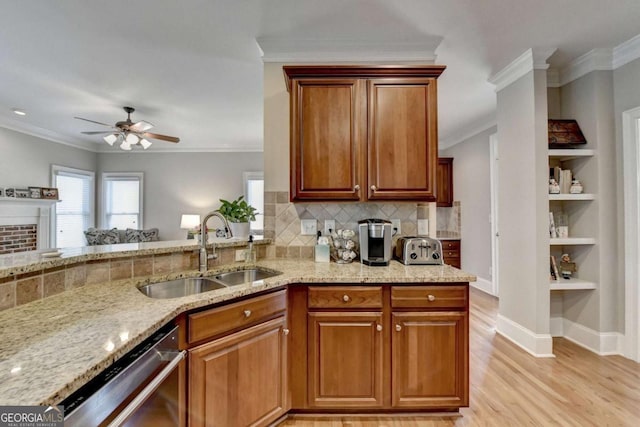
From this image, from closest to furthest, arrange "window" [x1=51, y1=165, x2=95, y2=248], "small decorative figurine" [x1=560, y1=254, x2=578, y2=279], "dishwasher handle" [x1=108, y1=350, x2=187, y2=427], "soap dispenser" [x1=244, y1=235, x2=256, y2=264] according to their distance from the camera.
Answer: "dishwasher handle" [x1=108, y1=350, x2=187, y2=427] → "soap dispenser" [x1=244, y1=235, x2=256, y2=264] → "small decorative figurine" [x1=560, y1=254, x2=578, y2=279] → "window" [x1=51, y1=165, x2=95, y2=248]

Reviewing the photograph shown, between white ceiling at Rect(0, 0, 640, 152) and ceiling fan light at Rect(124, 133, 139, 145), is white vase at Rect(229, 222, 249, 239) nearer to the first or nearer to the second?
white ceiling at Rect(0, 0, 640, 152)

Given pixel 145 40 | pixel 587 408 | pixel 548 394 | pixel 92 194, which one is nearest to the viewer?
pixel 587 408

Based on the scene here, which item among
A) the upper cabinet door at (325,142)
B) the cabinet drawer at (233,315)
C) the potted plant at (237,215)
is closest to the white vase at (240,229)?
the potted plant at (237,215)

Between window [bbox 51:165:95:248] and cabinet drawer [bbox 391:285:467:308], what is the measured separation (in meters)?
6.01

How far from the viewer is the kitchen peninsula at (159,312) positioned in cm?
73

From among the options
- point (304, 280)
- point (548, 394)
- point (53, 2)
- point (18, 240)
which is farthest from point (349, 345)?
point (18, 240)

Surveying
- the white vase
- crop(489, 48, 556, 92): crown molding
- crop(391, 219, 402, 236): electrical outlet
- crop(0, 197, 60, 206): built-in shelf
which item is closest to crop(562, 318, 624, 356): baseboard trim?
crop(391, 219, 402, 236): electrical outlet

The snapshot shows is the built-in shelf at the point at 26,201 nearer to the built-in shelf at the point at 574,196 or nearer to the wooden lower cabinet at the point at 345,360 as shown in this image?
the wooden lower cabinet at the point at 345,360

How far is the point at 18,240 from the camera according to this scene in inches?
168

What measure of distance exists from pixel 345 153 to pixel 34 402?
1879 mm

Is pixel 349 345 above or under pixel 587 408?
above

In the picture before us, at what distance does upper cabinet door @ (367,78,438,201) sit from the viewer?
6.75 ft

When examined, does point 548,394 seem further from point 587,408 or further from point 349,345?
point 349,345

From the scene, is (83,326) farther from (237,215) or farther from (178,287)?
(237,215)
